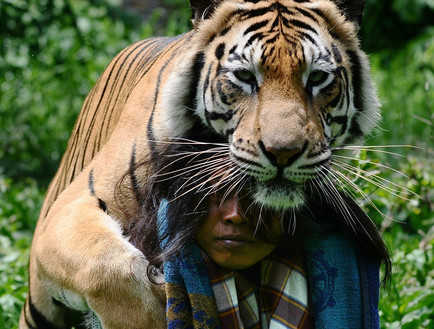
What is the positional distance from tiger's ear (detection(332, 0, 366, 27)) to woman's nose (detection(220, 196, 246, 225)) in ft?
2.48

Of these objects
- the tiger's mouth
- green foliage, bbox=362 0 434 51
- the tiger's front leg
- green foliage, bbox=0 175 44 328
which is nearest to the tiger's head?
the tiger's mouth

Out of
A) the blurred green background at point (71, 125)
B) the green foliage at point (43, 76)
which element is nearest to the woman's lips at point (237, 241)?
the blurred green background at point (71, 125)

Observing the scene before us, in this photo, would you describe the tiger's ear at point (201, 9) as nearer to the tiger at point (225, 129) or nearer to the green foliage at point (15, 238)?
the tiger at point (225, 129)

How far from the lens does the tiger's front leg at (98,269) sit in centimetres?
207

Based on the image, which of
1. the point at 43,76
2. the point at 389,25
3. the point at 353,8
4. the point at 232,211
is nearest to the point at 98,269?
the point at 232,211

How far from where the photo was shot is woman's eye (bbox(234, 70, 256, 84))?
6.86 ft

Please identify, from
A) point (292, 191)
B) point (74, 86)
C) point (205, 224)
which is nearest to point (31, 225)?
point (74, 86)

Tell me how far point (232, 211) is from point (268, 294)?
11.2 inches

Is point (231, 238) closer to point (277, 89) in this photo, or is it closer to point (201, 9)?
point (277, 89)

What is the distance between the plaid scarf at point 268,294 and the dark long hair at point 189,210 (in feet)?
0.29

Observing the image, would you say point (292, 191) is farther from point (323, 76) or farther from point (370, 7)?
point (370, 7)

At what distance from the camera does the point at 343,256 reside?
2.17 m

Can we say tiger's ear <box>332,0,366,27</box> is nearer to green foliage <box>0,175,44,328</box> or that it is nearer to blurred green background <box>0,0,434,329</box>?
blurred green background <box>0,0,434,329</box>

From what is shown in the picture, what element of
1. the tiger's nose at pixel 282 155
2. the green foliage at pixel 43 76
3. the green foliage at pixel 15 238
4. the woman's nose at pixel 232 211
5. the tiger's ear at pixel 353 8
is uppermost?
the tiger's ear at pixel 353 8
